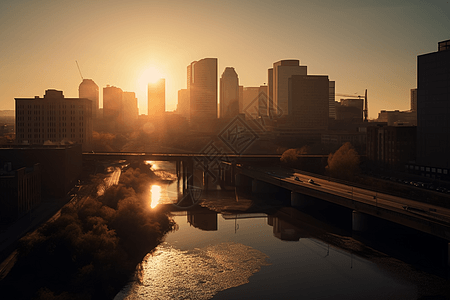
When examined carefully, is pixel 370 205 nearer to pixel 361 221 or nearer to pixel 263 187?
pixel 361 221

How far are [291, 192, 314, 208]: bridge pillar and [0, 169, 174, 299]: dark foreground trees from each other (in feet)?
96.7

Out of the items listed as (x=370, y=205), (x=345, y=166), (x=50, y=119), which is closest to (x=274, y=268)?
(x=370, y=205)

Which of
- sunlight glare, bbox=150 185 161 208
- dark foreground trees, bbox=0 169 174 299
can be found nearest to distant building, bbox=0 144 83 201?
sunlight glare, bbox=150 185 161 208

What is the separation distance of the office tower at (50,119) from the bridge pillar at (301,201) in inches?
3942

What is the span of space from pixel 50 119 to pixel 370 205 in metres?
125

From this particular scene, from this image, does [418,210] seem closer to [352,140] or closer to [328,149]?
[328,149]

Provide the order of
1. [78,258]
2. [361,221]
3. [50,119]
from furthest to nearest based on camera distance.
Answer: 1. [50,119]
2. [361,221]
3. [78,258]

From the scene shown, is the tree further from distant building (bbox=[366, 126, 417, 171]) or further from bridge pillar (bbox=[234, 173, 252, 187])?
bridge pillar (bbox=[234, 173, 252, 187])

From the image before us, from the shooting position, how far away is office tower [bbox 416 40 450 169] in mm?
79625

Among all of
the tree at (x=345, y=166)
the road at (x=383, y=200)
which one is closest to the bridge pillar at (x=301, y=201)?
the road at (x=383, y=200)

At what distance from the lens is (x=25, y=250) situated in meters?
35.8

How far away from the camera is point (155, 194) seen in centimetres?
8425

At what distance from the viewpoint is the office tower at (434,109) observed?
79625 mm

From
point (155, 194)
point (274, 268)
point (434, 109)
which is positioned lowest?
point (274, 268)
